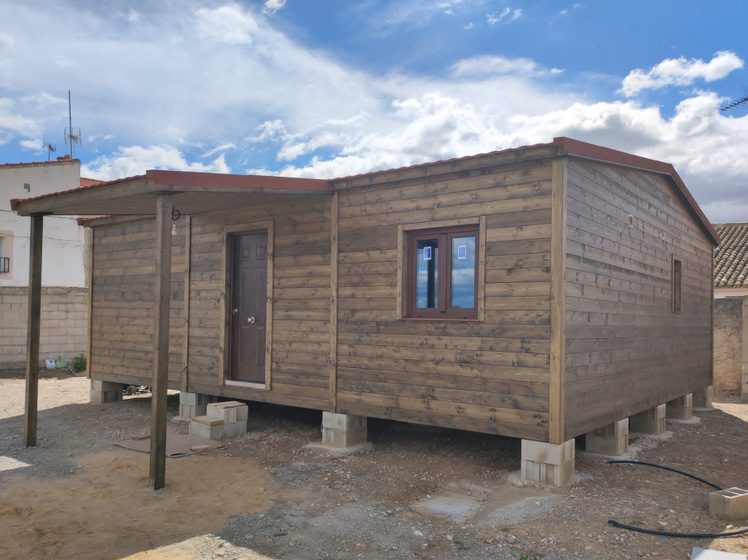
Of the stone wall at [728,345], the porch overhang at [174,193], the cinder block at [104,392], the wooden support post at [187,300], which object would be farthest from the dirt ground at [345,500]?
the stone wall at [728,345]

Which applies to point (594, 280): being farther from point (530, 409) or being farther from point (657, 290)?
point (657, 290)

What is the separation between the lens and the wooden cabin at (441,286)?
6.14 m

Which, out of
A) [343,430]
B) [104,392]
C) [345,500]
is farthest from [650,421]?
[104,392]

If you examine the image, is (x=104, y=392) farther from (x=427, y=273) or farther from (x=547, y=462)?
(x=547, y=462)

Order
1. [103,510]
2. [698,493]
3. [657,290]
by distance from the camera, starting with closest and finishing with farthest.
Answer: [103,510], [698,493], [657,290]

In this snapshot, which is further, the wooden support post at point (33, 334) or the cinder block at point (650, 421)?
the cinder block at point (650, 421)

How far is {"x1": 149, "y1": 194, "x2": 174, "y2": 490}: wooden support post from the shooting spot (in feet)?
19.8

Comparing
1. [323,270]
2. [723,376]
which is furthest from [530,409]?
[723,376]

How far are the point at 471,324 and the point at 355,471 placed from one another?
201 cm

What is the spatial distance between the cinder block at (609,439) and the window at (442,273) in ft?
7.62

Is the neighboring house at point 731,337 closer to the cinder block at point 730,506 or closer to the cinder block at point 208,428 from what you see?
the cinder block at point 730,506

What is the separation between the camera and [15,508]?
5.47 m

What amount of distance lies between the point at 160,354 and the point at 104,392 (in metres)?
6.03

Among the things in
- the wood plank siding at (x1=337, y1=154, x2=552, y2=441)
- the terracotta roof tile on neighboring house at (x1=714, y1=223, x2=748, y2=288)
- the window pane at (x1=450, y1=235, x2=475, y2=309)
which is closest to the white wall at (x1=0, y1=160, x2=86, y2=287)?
the wood plank siding at (x1=337, y1=154, x2=552, y2=441)
